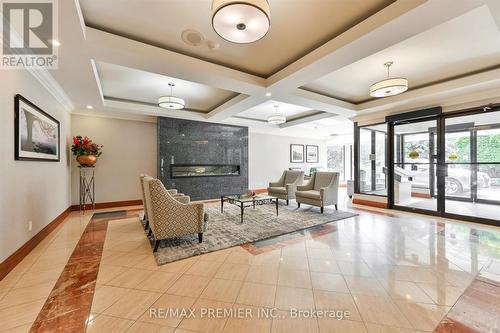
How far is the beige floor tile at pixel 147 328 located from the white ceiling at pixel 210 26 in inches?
119

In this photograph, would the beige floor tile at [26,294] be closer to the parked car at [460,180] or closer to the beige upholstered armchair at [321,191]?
the beige upholstered armchair at [321,191]

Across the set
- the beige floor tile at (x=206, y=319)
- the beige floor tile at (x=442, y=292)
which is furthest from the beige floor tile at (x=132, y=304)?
the beige floor tile at (x=442, y=292)

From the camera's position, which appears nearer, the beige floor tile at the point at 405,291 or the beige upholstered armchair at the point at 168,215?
the beige floor tile at the point at 405,291

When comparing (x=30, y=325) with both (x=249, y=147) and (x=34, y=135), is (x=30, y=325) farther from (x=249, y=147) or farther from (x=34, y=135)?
(x=249, y=147)

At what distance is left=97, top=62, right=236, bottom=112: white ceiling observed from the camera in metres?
3.84

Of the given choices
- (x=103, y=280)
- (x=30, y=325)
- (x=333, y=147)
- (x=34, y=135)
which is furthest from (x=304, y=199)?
(x=333, y=147)

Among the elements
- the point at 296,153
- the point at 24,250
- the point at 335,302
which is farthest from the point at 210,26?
the point at 296,153

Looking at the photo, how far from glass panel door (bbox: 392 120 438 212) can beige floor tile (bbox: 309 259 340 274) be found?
4.21 m

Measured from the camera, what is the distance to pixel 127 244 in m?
3.18

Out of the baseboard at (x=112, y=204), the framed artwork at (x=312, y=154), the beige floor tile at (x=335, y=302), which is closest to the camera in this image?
the beige floor tile at (x=335, y=302)

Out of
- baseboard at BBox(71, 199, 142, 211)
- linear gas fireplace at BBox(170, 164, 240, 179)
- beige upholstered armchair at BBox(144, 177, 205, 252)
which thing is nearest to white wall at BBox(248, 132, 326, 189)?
→ linear gas fireplace at BBox(170, 164, 240, 179)

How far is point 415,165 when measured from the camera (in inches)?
215

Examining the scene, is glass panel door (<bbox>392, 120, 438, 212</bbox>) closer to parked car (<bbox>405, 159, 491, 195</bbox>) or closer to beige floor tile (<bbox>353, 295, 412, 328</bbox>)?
parked car (<bbox>405, 159, 491, 195</bbox>)

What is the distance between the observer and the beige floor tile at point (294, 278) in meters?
2.12
